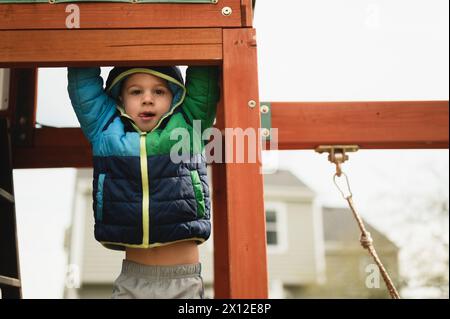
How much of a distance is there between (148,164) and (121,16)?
51cm

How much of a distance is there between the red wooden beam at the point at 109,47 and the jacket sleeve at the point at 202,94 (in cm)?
31

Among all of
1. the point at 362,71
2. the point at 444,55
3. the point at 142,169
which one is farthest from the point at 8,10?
the point at 444,55

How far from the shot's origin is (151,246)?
2225mm

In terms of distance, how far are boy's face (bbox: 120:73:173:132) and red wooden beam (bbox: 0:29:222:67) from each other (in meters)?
0.36

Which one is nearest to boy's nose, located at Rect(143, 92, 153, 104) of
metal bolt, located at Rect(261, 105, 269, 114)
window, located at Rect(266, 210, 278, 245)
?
metal bolt, located at Rect(261, 105, 269, 114)

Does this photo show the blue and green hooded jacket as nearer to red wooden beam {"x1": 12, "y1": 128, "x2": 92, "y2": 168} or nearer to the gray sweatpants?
the gray sweatpants

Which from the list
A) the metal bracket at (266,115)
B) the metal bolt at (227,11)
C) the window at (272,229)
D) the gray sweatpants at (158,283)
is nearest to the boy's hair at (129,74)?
the metal bolt at (227,11)

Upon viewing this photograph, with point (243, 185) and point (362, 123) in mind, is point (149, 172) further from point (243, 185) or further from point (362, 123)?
point (362, 123)

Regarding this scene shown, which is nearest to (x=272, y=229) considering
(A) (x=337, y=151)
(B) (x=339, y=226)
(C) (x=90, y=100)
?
(B) (x=339, y=226)

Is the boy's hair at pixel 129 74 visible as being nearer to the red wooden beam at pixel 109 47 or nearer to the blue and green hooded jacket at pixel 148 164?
the blue and green hooded jacket at pixel 148 164

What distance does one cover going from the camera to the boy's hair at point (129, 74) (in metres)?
2.33

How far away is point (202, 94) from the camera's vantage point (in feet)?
7.61

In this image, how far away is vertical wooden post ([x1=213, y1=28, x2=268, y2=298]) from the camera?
1771mm

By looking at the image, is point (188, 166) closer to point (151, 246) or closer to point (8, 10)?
point (151, 246)
